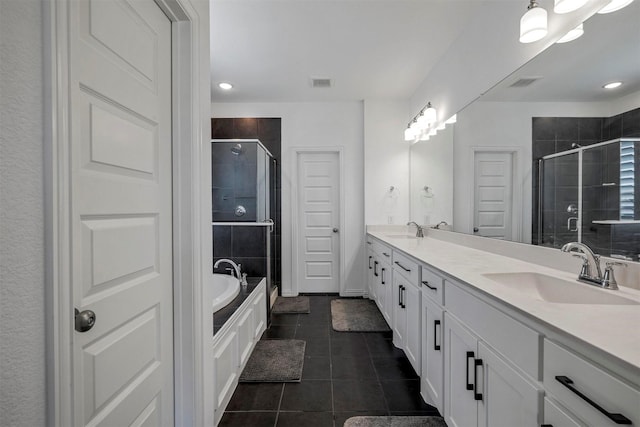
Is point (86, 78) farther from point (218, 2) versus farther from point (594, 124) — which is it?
point (594, 124)

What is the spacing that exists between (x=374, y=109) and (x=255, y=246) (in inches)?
94.4

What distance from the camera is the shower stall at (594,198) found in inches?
42.1

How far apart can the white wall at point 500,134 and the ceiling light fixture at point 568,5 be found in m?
0.40

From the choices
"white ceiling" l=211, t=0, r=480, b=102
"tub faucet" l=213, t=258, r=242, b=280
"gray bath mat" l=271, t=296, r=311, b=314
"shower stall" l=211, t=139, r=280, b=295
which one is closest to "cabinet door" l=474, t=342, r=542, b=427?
"tub faucet" l=213, t=258, r=242, b=280

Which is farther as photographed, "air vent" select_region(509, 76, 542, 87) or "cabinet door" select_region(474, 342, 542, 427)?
"air vent" select_region(509, 76, 542, 87)

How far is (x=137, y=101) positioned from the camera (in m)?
0.95

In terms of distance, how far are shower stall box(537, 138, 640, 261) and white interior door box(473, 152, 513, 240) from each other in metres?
0.27

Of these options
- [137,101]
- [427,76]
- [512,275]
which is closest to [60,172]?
[137,101]

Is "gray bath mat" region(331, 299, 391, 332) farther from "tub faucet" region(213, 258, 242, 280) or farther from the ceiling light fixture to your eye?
the ceiling light fixture


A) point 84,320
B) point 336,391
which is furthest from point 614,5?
point 336,391

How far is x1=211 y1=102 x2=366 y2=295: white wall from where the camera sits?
386cm

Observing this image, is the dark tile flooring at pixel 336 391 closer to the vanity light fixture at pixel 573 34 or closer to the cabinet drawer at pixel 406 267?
the cabinet drawer at pixel 406 267

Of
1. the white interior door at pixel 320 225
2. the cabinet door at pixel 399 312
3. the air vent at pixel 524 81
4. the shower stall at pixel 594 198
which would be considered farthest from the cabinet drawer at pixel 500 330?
the white interior door at pixel 320 225

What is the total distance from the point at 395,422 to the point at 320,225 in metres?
2.65
